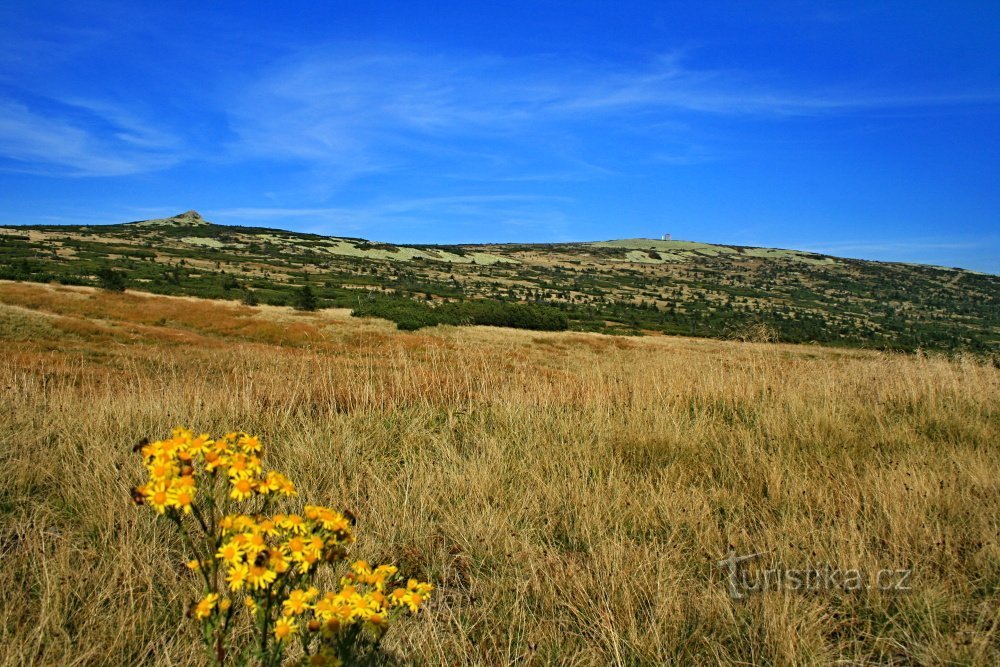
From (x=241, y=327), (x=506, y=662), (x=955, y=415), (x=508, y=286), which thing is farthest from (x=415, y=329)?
(x=508, y=286)

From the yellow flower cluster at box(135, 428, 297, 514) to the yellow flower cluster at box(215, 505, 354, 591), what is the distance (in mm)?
109

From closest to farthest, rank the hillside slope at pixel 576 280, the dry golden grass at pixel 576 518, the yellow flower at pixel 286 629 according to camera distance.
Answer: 1. the yellow flower at pixel 286 629
2. the dry golden grass at pixel 576 518
3. the hillside slope at pixel 576 280

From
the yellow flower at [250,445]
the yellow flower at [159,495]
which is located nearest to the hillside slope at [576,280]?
the yellow flower at [250,445]

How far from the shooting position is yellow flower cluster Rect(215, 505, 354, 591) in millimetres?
1548

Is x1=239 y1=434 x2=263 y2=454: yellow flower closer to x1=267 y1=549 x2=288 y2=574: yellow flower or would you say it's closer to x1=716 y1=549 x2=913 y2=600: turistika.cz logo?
x1=267 y1=549 x2=288 y2=574: yellow flower

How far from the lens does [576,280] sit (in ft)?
307

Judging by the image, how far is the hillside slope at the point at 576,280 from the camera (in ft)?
151

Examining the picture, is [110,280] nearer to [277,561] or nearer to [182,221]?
[277,561]

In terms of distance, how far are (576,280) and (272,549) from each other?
9346 cm

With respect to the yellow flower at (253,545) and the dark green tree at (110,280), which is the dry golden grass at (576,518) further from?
the dark green tree at (110,280)

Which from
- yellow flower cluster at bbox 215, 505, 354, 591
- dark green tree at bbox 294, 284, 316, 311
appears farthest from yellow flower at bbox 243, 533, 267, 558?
dark green tree at bbox 294, 284, 316, 311

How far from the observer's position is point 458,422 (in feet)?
20.3

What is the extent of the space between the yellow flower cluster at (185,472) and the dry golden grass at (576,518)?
88 cm

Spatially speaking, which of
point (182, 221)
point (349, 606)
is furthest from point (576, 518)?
point (182, 221)
